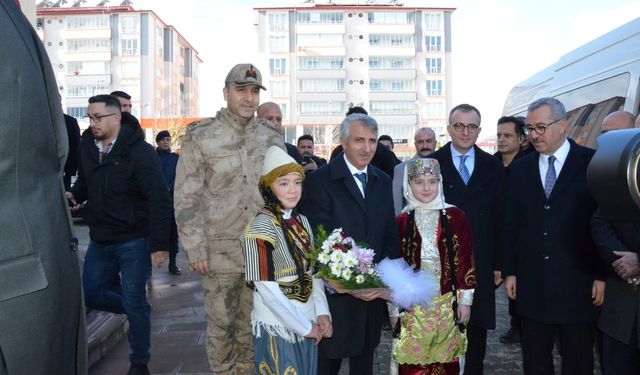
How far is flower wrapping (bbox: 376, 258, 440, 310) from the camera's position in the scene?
341 centimetres

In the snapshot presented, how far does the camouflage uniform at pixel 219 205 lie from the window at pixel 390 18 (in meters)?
69.9

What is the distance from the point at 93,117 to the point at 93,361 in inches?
80.6

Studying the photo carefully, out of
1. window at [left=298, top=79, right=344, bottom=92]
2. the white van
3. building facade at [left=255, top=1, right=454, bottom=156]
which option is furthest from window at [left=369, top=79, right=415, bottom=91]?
the white van

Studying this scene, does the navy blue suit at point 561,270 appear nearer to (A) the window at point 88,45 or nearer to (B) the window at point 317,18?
(B) the window at point 317,18

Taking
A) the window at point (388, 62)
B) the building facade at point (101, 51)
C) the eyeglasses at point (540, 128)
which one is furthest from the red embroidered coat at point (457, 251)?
the building facade at point (101, 51)

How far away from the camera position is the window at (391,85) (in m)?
69.9

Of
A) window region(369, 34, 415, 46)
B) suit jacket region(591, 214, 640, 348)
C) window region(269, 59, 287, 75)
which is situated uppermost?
window region(369, 34, 415, 46)

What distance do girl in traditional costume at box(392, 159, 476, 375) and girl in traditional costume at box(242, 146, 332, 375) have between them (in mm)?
900

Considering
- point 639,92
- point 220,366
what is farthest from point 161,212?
point 639,92

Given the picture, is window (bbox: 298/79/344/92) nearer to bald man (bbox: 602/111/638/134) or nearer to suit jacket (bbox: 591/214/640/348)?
bald man (bbox: 602/111/638/134)

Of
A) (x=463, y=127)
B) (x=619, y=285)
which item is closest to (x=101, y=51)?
(x=463, y=127)

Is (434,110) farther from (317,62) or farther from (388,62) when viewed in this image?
(317,62)

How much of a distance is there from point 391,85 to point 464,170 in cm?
6712

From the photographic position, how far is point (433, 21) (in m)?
72.1
